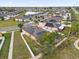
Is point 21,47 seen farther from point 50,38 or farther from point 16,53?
point 50,38

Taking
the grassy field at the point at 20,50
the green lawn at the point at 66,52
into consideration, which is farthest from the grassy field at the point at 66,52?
the grassy field at the point at 20,50

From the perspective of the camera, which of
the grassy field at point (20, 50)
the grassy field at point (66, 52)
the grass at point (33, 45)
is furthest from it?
the grass at point (33, 45)

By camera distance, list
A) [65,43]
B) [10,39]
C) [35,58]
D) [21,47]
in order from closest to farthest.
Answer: [35,58]
[21,47]
[65,43]
[10,39]

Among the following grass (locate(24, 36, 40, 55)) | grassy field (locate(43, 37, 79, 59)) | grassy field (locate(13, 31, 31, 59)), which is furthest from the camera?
grass (locate(24, 36, 40, 55))

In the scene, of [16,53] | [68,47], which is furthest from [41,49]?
[68,47]

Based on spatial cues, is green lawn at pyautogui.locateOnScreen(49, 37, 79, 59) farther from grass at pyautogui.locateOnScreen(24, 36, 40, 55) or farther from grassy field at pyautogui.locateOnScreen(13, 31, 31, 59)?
grassy field at pyautogui.locateOnScreen(13, 31, 31, 59)

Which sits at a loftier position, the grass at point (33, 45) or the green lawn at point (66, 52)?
the grass at point (33, 45)

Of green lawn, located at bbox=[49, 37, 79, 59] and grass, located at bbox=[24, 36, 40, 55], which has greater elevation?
grass, located at bbox=[24, 36, 40, 55]

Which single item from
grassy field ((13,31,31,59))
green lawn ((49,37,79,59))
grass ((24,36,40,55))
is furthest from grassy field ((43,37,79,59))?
grassy field ((13,31,31,59))

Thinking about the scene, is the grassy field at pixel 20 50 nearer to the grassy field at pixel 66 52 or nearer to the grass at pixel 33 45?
the grass at pixel 33 45

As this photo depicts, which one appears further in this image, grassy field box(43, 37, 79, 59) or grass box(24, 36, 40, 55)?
grass box(24, 36, 40, 55)

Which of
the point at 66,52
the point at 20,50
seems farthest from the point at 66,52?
the point at 20,50
